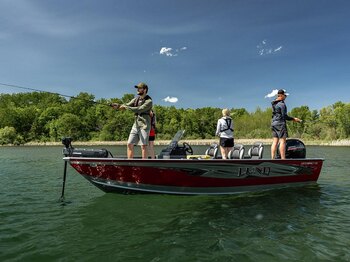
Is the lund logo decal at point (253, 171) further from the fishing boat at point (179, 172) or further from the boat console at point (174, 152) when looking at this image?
the boat console at point (174, 152)

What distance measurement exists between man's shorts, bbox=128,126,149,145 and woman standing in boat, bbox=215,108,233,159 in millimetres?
2327

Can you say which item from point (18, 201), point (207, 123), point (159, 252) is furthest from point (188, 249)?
point (207, 123)

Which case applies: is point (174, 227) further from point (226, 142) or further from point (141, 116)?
point (226, 142)

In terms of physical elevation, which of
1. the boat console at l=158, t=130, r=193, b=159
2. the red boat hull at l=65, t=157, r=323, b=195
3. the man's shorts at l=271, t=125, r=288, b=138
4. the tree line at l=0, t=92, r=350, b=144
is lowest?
the red boat hull at l=65, t=157, r=323, b=195

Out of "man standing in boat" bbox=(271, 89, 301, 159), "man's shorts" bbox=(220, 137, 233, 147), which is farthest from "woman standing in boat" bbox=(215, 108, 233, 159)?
"man standing in boat" bbox=(271, 89, 301, 159)

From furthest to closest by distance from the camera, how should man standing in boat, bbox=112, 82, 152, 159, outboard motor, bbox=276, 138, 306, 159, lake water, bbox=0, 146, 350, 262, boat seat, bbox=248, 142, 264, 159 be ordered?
outboard motor, bbox=276, 138, 306, 159 < boat seat, bbox=248, 142, 264, 159 < man standing in boat, bbox=112, 82, 152, 159 < lake water, bbox=0, 146, 350, 262

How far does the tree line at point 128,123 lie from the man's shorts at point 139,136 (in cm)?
7462

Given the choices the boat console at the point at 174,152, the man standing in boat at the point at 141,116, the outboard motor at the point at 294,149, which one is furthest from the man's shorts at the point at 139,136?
the outboard motor at the point at 294,149

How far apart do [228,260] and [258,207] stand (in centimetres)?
335

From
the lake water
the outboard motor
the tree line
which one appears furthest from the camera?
the tree line

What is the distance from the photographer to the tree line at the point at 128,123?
79.9 m

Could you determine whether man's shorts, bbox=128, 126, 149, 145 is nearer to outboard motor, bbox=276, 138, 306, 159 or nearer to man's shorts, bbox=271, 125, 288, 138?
man's shorts, bbox=271, 125, 288, 138

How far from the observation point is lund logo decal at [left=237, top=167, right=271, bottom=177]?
8492mm

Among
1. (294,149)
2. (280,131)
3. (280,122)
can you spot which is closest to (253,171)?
(280,131)
